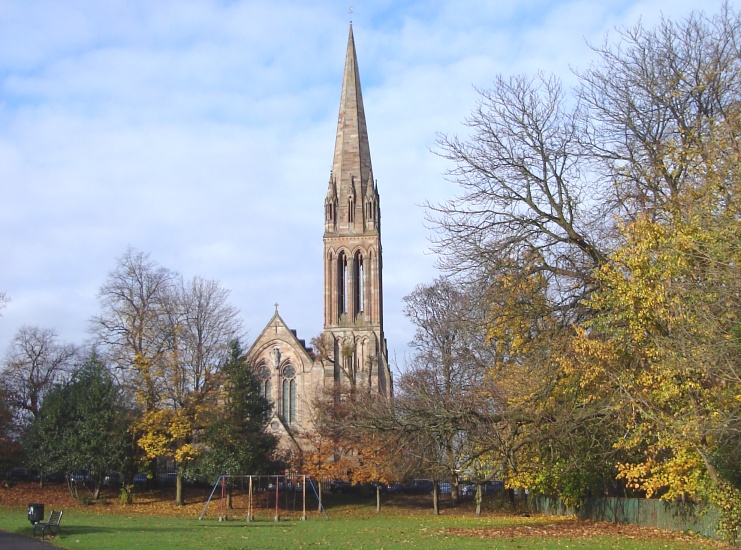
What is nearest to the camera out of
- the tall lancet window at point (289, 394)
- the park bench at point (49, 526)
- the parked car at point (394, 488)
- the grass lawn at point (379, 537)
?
the grass lawn at point (379, 537)

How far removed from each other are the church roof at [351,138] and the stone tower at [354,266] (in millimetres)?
81

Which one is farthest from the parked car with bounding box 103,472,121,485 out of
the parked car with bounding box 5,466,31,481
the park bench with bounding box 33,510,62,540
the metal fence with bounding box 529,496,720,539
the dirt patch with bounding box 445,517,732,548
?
the dirt patch with bounding box 445,517,732,548

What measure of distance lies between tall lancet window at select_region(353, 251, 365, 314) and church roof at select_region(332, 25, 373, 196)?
217 inches

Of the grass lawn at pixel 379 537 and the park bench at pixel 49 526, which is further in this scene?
the park bench at pixel 49 526

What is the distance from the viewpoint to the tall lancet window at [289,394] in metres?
61.4

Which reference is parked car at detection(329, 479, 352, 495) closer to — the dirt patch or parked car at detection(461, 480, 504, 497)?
parked car at detection(461, 480, 504, 497)

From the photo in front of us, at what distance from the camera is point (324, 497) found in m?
46.3

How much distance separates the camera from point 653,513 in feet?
83.6

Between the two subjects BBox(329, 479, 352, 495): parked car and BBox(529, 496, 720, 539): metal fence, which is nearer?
BBox(529, 496, 720, 539): metal fence

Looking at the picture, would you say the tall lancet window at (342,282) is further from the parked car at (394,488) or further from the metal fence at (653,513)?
the metal fence at (653,513)

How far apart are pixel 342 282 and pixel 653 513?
4040cm

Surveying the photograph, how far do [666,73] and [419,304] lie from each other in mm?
27738

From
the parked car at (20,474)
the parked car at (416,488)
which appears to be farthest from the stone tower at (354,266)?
the parked car at (20,474)

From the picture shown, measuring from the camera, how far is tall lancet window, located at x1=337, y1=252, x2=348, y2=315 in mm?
63044
